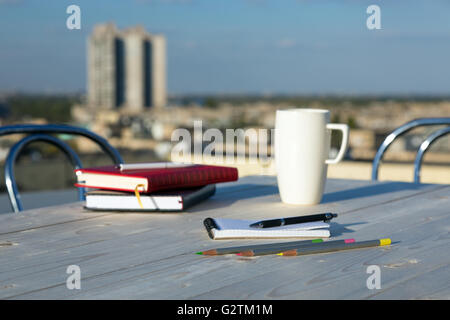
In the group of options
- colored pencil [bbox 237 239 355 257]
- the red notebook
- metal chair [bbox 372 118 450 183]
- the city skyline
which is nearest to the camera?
colored pencil [bbox 237 239 355 257]

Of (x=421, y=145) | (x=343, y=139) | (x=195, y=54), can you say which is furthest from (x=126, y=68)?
(x=343, y=139)

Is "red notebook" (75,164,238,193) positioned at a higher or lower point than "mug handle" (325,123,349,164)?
lower

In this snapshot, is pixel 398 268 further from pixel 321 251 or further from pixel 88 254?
pixel 88 254

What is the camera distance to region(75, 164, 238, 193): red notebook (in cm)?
87

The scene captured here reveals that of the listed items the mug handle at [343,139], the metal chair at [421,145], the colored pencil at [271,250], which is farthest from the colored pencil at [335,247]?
the metal chair at [421,145]

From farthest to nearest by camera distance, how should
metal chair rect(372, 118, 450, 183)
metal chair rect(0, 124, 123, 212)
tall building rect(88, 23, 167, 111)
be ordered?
1. tall building rect(88, 23, 167, 111)
2. metal chair rect(372, 118, 450, 183)
3. metal chair rect(0, 124, 123, 212)

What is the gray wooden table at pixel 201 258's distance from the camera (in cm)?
49

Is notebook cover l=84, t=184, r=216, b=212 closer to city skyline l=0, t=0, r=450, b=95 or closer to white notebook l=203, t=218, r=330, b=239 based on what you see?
white notebook l=203, t=218, r=330, b=239

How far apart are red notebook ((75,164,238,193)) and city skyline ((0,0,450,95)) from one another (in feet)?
72.2

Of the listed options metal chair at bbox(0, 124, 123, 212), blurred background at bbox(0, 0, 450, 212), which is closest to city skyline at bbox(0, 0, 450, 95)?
blurred background at bbox(0, 0, 450, 212)

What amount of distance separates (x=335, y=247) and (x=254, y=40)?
44.6m

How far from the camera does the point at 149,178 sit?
86 centimetres

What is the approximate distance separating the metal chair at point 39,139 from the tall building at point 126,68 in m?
37.6
